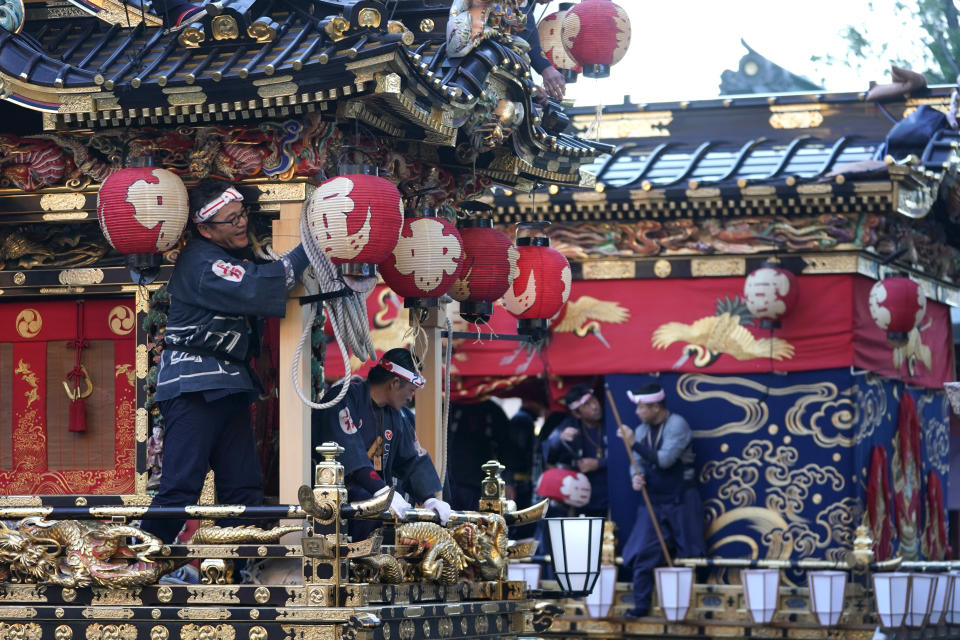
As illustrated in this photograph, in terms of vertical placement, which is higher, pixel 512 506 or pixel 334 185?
pixel 334 185

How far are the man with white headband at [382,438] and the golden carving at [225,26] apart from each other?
1996 mm

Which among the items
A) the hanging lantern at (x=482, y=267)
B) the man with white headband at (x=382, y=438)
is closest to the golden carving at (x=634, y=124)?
the hanging lantern at (x=482, y=267)

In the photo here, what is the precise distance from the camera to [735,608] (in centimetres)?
1702

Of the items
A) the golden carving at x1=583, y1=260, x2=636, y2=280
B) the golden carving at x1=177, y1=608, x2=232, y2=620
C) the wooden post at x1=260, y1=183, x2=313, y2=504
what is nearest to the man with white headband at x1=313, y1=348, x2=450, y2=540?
the wooden post at x1=260, y1=183, x2=313, y2=504

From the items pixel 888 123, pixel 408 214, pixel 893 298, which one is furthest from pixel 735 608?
pixel 408 214

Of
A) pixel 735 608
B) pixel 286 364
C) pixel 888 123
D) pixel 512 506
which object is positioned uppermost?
pixel 888 123

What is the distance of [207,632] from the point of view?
28.8 ft

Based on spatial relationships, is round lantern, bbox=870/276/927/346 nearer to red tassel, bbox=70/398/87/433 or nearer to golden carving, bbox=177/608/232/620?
red tassel, bbox=70/398/87/433

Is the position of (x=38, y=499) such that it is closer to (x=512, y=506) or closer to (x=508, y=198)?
(x=512, y=506)

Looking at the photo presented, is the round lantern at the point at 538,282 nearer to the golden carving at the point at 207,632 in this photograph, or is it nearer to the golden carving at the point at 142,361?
the golden carving at the point at 142,361

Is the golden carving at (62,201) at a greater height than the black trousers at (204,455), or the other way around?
the golden carving at (62,201)

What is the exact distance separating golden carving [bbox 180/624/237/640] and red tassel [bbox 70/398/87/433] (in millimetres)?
2063

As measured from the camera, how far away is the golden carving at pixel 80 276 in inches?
408

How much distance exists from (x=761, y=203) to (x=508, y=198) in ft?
8.24
